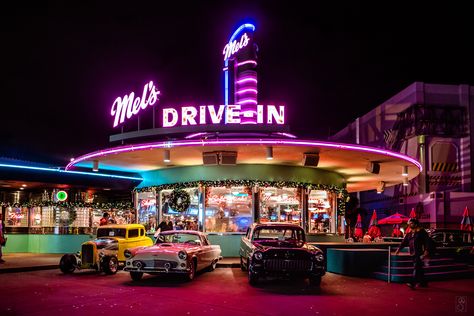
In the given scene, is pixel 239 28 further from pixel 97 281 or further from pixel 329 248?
pixel 97 281

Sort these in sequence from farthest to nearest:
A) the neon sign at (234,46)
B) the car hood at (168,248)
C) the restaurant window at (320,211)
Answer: the neon sign at (234,46)
the restaurant window at (320,211)
the car hood at (168,248)

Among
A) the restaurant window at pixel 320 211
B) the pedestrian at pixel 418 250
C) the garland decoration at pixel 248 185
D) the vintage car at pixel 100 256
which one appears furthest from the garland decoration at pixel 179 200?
the pedestrian at pixel 418 250

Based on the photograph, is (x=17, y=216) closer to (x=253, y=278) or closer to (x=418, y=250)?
(x=253, y=278)

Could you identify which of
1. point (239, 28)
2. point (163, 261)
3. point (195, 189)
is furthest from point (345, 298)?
point (239, 28)

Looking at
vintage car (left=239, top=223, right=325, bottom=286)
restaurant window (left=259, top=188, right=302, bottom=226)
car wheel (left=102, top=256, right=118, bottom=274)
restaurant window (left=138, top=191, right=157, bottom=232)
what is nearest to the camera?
vintage car (left=239, top=223, right=325, bottom=286)

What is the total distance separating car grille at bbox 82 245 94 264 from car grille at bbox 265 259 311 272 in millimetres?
5931

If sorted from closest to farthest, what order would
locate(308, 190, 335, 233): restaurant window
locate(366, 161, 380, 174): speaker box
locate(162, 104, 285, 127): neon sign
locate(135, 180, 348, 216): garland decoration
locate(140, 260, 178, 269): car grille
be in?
locate(140, 260, 178, 269): car grille < locate(162, 104, 285, 127): neon sign < locate(135, 180, 348, 216): garland decoration < locate(366, 161, 380, 174): speaker box < locate(308, 190, 335, 233): restaurant window

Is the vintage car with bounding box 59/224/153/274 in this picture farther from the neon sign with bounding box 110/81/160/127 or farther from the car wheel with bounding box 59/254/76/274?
the neon sign with bounding box 110/81/160/127

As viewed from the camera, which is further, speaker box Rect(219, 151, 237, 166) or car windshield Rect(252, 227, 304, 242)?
speaker box Rect(219, 151, 237, 166)

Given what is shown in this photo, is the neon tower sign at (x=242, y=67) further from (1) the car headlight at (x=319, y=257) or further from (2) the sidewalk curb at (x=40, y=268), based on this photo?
(1) the car headlight at (x=319, y=257)

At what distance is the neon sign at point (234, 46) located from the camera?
25938 mm

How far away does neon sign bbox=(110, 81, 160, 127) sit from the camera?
22.5 meters

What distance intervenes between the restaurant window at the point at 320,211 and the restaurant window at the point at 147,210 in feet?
24.0

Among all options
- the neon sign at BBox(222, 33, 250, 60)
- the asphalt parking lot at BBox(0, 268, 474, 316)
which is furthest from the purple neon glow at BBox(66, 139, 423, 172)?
the neon sign at BBox(222, 33, 250, 60)
